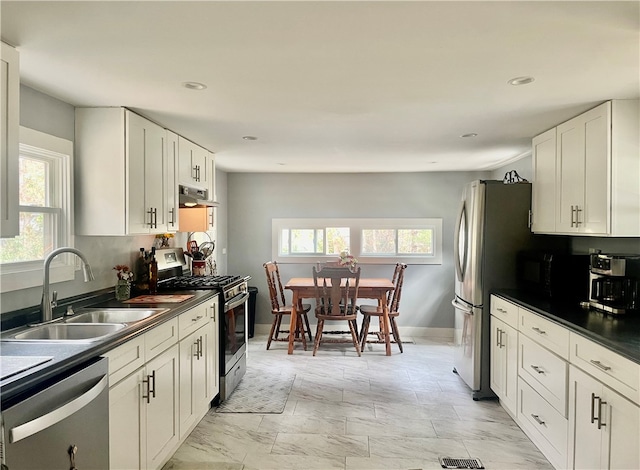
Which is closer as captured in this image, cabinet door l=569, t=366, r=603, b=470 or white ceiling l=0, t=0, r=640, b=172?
white ceiling l=0, t=0, r=640, b=172

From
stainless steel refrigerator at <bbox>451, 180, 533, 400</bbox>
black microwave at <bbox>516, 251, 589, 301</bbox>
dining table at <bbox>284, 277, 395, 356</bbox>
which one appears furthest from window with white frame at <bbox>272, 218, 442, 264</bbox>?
black microwave at <bbox>516, 251, 589, 301</bbox>

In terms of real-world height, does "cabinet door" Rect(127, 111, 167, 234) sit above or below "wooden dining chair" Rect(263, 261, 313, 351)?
above

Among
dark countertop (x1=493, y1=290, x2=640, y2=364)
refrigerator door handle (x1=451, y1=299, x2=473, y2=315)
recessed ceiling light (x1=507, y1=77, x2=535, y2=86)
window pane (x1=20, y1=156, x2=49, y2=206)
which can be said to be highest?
recessed ceiling light (x1=507, y1=77, x2=535, y2=86)

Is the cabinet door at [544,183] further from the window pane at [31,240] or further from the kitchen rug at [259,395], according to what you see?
the window pane at [31,240]

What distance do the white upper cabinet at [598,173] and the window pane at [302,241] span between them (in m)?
3.31

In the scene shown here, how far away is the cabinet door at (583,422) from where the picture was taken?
2049 millimetres

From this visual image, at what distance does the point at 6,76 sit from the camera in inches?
69.9

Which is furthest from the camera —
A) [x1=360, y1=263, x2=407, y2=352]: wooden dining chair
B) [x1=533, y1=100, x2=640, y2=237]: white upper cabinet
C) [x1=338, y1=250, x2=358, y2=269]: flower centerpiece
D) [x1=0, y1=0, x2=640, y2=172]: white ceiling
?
[x1=338, y1=250, x2=358, y2=269]: flower centerpiece

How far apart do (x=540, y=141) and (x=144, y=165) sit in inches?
121

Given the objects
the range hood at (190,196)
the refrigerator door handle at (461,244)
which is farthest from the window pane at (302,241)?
the refrigerator door handle at (461,244)

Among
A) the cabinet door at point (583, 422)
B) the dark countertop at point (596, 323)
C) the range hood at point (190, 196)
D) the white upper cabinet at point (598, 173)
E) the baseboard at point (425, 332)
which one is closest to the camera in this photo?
the dark countertop at point (596, 323)

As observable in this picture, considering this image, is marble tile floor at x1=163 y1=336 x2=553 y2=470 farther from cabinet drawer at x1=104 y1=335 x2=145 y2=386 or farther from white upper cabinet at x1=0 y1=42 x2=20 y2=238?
white upper cabinet at x1=0 y1=42 x2=20 y2=238

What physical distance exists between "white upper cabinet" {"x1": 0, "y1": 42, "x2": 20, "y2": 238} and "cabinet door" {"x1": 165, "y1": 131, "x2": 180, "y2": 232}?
1.53m

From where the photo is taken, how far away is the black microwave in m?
3.21
